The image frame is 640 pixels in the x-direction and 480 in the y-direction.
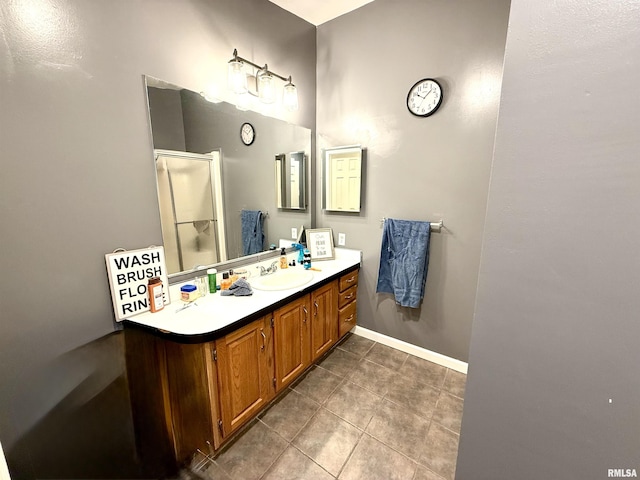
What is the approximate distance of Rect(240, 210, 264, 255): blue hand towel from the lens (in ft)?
6.65

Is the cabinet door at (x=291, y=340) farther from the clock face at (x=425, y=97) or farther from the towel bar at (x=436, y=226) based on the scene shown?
the clock face at (x=425, y=97)

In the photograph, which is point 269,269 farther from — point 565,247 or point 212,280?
point 565,247

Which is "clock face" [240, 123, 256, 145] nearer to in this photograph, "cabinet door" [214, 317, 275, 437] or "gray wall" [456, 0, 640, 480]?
"cabinet door" [214, 317, 275, 437]

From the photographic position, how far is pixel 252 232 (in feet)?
6.86

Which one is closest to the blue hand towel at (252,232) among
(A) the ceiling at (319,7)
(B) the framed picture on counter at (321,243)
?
(B) the framed picture on counter at (321,243)

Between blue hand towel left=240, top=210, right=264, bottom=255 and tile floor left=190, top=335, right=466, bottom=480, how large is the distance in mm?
1123

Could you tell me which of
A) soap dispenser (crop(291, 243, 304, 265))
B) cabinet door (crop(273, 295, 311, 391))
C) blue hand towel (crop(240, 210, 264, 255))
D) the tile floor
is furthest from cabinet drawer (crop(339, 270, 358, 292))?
blue hand towel (crop(240, 210, 264, 255))

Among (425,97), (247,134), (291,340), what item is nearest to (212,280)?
(291,340)

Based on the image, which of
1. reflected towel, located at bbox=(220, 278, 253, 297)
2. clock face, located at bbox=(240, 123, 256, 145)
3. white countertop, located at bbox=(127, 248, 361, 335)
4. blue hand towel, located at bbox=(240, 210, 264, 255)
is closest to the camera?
white countertop, located at bbox=(127, 248, 361, 335)

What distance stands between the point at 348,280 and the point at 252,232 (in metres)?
0.97

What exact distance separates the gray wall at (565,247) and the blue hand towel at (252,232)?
5.57 feet

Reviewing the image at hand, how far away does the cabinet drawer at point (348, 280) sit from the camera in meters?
2.29

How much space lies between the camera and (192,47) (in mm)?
1532

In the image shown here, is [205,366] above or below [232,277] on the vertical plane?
below
